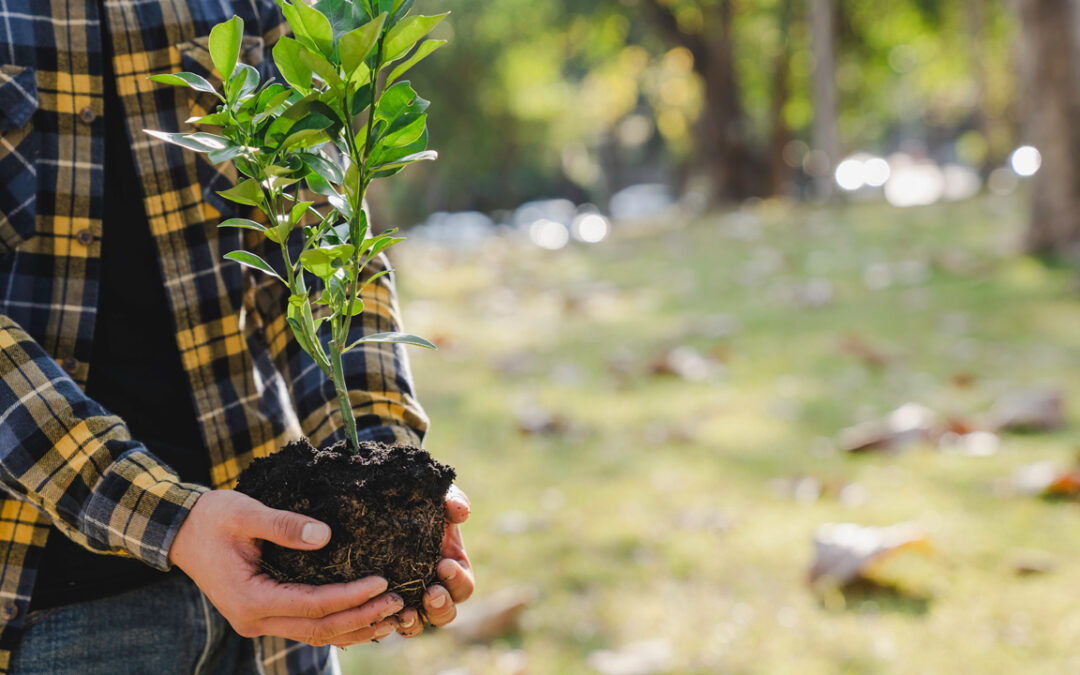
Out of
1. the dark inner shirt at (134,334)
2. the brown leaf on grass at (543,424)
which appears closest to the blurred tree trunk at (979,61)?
the brown leaf on grass at (543,424)

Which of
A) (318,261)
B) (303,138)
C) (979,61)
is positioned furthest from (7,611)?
(979,61)

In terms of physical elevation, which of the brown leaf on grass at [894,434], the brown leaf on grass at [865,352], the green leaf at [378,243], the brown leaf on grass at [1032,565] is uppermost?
the green leaf at [378,243]

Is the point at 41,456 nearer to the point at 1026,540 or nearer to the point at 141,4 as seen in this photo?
the point at 141,4

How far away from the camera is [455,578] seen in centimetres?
123

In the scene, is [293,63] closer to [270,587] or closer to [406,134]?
[406,134]

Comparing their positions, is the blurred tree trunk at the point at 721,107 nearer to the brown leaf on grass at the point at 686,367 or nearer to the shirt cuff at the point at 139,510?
the brown leaf on grass at the point at 686,367

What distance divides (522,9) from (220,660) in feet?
59.0

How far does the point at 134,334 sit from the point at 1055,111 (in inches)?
301

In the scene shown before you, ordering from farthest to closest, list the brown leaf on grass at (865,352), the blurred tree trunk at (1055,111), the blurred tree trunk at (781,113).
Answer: the blurred tree trunk at (781,113) < the blurred tree trunk at (1055,111) < the brown leaf on grass at (865,352)

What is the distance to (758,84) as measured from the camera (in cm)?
2386

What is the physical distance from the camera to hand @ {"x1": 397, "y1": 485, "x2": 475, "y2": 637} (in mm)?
1192

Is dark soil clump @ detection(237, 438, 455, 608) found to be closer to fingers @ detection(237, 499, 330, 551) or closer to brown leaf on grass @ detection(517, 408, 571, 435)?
fingers @ detection(237, 499, 330, 551)

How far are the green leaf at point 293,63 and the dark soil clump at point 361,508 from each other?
458 millimetres

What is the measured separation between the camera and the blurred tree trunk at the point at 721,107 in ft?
54.9
